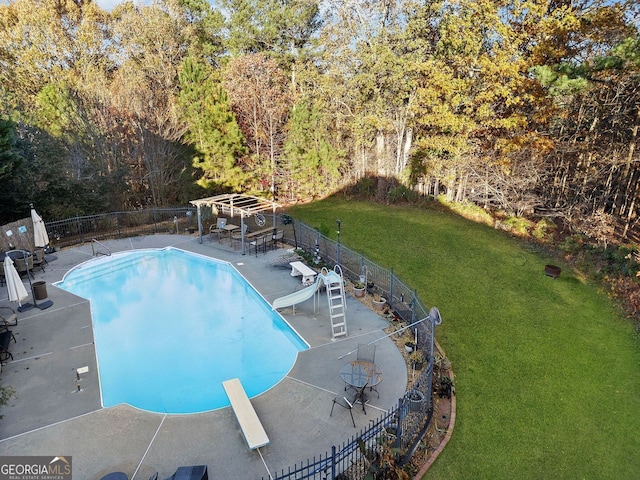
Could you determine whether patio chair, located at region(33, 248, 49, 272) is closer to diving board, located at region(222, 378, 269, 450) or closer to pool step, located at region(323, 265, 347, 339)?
diving board, located at region(222, 378, 269, 450)

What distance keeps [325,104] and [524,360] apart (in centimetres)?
2081

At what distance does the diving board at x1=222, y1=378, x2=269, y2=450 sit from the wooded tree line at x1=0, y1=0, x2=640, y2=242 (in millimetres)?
13164

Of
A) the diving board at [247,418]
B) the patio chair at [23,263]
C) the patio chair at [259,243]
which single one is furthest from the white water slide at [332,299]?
the patio chair at [23,263]

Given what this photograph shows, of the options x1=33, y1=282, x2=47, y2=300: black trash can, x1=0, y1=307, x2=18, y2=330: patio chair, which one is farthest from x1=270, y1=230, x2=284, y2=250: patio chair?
x1=0, y1=307, x2=18, y2=330: patio chair

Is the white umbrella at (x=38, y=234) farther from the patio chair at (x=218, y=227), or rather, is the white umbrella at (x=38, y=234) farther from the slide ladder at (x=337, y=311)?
the slide ladder at (x=337, y=311)

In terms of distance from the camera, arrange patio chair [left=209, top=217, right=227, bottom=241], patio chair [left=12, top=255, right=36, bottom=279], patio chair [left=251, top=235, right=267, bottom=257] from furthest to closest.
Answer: patio chair [left=209, top=217, right=227, bottom=241] → patio chair [left=251, top=235, right=267, bottom=257] → patio chair [left=12, top=255, right=36, bottom=279]

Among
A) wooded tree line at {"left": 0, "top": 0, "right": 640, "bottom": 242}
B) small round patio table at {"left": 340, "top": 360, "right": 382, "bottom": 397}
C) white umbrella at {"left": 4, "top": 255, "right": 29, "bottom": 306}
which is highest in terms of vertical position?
wooded tree line at {"left": 0, "top": 0, "right": 640, "bottom": 242}

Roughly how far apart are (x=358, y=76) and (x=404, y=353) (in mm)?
18023

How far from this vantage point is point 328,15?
2944 centimetres

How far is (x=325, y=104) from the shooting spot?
26.1 metres

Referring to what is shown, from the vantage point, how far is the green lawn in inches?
288

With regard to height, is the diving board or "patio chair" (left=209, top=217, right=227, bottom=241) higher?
"patio chair" (left=209, top=217, right=227, bottom=241)

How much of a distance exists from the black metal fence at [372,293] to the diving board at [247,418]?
69cm

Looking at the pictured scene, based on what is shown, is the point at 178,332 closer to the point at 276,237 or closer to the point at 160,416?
the point at 160,416
